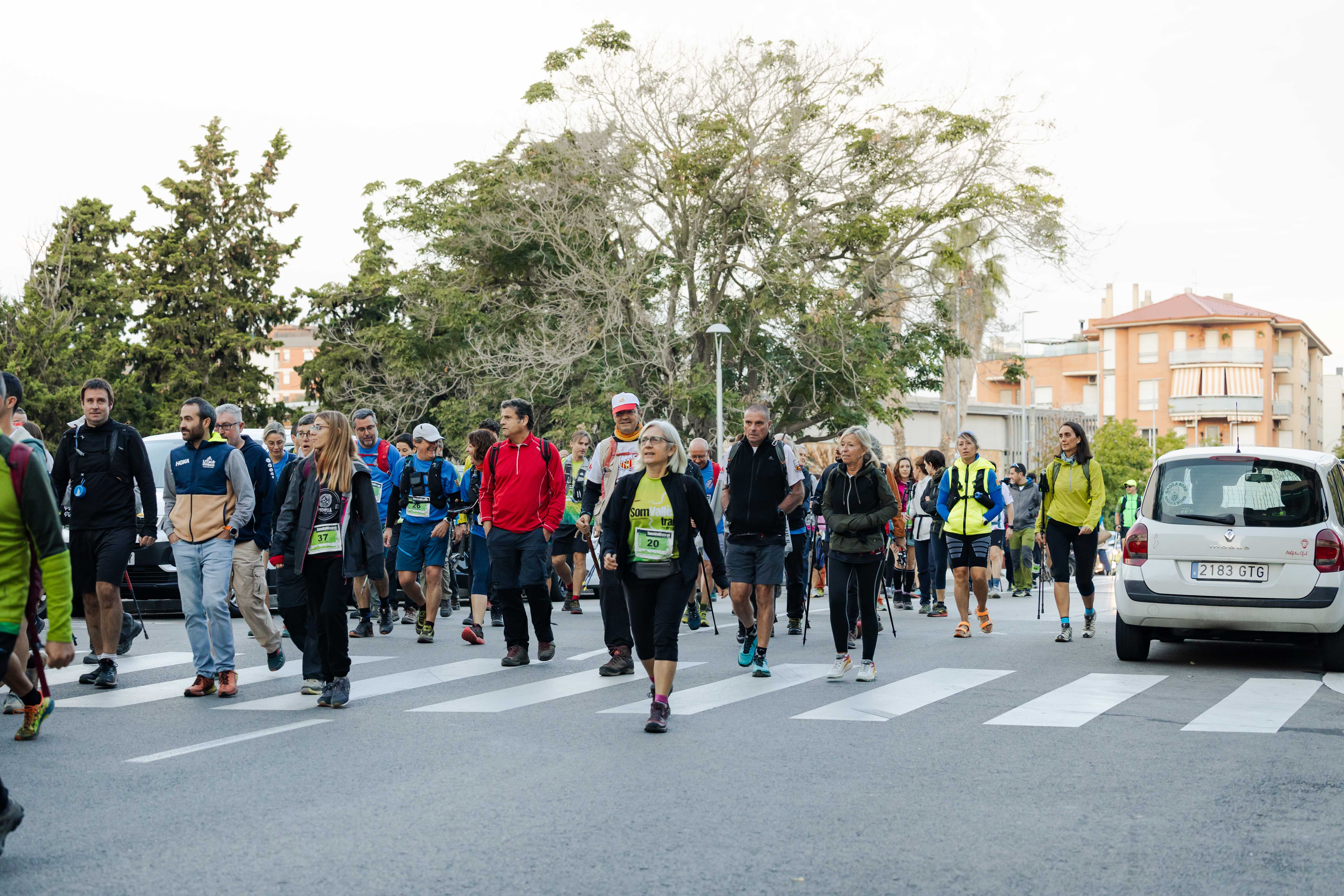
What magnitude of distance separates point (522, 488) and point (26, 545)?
563cm

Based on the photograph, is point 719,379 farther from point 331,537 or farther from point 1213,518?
point 331,537

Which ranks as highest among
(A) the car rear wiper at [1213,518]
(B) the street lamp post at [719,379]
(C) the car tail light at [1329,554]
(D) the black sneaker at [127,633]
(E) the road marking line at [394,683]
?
(B) the street lamp post at [719,379]

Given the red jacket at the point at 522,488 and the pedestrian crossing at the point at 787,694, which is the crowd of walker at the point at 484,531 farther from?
the pedestrian crossing at the point at 787,694

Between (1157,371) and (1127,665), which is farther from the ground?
(1157,371)

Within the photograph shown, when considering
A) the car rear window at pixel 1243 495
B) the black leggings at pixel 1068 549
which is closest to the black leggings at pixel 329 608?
the car rear window at pixel 1243 495

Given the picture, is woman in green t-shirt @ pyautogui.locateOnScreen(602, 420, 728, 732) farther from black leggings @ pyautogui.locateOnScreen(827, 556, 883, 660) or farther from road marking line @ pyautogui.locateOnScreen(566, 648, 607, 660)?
road marking line @ pyautogui.locateOnScreen(566, 648, 607, 660)

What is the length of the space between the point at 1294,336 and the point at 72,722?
368 feet

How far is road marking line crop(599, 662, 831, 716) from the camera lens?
8664 mm

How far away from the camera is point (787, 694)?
9305 millimetres

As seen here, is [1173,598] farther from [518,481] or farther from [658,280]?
[658,280]

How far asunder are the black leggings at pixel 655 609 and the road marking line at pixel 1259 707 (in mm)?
2835

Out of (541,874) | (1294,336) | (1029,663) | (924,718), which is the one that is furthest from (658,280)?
(1294,336)

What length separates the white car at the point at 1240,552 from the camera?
34.1ft

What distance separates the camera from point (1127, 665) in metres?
11.0
